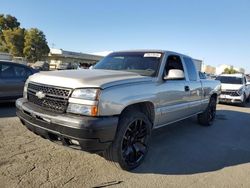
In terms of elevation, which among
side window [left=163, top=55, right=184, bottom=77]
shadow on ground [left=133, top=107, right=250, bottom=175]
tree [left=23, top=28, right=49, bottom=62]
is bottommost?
shadow on ground [left=133, top=107, right=250, bottom=175]

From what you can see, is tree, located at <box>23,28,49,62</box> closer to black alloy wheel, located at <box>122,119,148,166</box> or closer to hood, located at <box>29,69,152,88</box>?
hood, located at <box>29,69,152,88</box>

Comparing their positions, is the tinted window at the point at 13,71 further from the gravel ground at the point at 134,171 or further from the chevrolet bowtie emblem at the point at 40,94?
the chevrolet bowtie emblem at the point at 40,94

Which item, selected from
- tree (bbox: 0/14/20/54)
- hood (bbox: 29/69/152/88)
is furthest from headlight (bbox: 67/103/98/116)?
tree (bbox: 0/14/20/54)

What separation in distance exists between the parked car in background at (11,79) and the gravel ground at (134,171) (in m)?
2.18

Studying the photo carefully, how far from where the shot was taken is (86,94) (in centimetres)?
342

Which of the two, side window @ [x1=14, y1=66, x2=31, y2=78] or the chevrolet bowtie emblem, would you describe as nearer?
the chevrolet bowtie emblem

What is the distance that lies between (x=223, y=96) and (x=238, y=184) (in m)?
9.87

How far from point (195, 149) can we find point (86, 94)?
114 inches

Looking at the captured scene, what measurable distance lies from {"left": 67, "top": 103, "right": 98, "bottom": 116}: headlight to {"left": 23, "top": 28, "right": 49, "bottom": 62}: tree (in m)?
50.9

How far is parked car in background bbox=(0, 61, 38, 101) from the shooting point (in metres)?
7.99

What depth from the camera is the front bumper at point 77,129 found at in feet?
10.8

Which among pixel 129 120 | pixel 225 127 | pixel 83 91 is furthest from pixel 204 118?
pixel 83 91

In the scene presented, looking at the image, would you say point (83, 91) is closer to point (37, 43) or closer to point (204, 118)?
point (204, 118)

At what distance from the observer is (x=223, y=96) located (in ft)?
43.2
